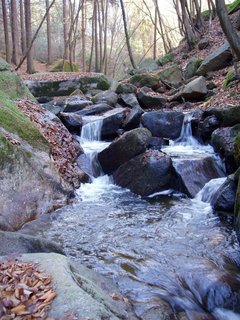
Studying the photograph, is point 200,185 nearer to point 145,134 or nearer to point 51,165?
point 145,134

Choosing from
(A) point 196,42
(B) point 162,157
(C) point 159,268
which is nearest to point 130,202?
(B) point 162,157

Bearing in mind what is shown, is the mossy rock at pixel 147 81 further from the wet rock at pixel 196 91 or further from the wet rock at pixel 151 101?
the wet rock at pixel 196 91

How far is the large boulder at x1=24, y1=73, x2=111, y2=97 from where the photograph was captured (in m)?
18.5

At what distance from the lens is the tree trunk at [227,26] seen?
887 cm

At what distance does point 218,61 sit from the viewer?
16.1 metres

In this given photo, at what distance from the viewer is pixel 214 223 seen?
6.51 meters

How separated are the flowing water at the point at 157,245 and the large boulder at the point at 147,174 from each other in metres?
0.21

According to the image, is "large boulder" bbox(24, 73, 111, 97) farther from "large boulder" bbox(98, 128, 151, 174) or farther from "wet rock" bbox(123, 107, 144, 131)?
"large boulder" bbox(98, 128, 151, 174)

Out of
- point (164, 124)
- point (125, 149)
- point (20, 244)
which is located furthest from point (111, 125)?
point (20, 244)

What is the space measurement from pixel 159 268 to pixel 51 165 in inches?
143

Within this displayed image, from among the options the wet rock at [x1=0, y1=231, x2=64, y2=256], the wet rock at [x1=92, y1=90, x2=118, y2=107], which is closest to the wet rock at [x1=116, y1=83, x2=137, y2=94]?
the wet rock at [x1=92, y1=90, x2=118, y2=107]

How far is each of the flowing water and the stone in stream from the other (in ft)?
2.38

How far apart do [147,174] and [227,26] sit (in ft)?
14.2

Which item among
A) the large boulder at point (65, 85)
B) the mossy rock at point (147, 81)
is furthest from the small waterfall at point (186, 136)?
the large boulder at point (65, 85)
